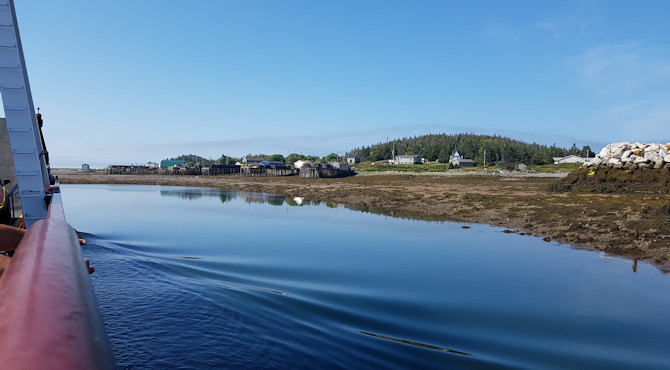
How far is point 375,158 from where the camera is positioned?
15912 cm

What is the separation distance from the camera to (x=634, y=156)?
3350 cm

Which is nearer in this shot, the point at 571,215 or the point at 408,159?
the point at 571,215

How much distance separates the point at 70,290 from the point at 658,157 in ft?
131

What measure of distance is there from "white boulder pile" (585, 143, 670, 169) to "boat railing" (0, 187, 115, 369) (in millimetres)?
38411

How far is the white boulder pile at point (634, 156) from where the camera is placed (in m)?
31.7

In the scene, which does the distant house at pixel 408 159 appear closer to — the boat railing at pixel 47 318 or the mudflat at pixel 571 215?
the mudflat at pixel 571 215

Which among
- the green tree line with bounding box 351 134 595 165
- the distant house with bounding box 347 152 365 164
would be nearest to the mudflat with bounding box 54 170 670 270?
the green tree line with bounding box 351 134 595 165

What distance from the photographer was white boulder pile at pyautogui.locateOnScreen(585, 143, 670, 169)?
31688 mm

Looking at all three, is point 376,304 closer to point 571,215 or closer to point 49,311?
point 49,311

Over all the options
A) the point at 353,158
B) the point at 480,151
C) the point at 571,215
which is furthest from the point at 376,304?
the point at 353,158

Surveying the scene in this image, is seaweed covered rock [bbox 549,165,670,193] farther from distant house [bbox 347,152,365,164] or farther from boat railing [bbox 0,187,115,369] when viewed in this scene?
distant house [bbox 347,152,365,164]

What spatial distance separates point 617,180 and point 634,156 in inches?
138

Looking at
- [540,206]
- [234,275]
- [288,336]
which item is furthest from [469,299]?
[540,206]

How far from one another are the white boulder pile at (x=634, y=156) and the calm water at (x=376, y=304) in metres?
21.4
